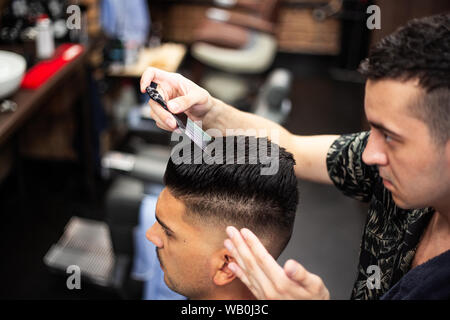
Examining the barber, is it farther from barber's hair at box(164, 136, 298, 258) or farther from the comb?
barber's hair at box(164, 136, 298, 258)

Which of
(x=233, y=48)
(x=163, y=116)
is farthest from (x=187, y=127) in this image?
(x=233, y=48)

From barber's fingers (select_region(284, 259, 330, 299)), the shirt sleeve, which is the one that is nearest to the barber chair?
the shirt sleeve

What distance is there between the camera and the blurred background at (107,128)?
75.6 inches

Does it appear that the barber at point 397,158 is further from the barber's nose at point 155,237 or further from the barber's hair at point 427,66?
the barber's nose at point 155,237

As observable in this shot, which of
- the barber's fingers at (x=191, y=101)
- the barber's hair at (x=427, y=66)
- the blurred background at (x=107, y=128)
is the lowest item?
the blurred background at (x=107, y=128)

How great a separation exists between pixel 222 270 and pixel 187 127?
36cm

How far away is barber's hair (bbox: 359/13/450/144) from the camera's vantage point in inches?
32.4

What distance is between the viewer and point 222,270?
109 cm

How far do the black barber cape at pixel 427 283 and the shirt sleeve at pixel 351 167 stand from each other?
302 millimetres

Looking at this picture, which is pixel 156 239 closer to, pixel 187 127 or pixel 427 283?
pixel 187 127

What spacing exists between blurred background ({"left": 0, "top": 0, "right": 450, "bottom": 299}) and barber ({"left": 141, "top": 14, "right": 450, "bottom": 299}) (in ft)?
0.61

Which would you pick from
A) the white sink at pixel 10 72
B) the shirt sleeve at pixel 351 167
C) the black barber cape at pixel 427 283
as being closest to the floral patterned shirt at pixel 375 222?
the shirt sleeve at pixel 351 167
